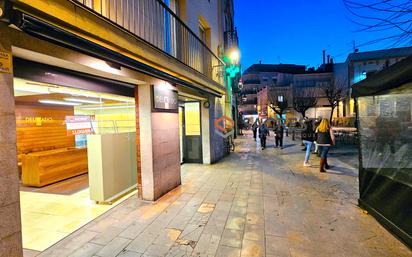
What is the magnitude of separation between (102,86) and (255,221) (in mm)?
3633

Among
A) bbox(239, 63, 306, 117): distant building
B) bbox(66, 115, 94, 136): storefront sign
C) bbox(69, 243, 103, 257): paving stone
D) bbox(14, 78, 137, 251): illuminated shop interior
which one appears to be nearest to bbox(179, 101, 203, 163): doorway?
bbox(14, 78, 137, 251): illuminated shop interior

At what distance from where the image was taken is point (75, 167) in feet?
21.6

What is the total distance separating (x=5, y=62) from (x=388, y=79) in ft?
15.3

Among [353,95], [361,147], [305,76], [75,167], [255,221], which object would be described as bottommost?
[255,221]

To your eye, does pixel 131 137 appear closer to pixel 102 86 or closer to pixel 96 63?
pixel 102 86

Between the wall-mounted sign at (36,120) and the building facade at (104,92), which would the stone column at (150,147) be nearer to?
the building facade at (104,92)

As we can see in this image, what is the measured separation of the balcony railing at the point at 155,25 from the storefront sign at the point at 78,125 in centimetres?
234

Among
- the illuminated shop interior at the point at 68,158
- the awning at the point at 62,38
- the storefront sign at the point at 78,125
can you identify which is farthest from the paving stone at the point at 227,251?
the storefront sign at the point at 78,125

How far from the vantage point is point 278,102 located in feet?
86.5

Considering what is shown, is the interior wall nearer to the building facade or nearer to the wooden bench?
the building facade

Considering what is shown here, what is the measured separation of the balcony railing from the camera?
3.44 meters

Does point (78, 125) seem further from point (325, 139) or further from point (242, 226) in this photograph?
point (325, 139)

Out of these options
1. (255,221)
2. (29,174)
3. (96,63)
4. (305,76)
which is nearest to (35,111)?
(29,174)

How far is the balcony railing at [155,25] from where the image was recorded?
3436 millimetres
